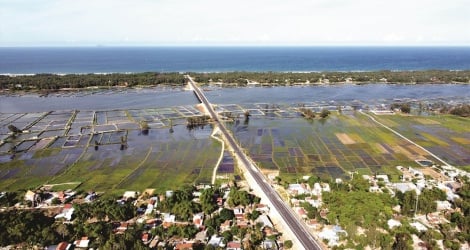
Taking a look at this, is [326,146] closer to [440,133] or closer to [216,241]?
[440,133]

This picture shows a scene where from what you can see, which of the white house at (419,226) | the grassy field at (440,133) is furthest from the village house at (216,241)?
the grassy field at (440,133)

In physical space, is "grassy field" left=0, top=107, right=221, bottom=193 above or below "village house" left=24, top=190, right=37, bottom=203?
above

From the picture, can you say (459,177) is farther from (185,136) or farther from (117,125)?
(117,125)

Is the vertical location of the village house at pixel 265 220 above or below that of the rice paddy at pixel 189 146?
below

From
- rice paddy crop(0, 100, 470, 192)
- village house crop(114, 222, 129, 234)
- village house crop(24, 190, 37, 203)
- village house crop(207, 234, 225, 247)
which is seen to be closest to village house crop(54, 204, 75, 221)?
village house crop(24, 190, 37, 203)

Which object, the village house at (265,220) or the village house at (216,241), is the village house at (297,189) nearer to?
the village house at (265,220)

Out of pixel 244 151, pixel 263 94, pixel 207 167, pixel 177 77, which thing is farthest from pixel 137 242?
pixel 177 77

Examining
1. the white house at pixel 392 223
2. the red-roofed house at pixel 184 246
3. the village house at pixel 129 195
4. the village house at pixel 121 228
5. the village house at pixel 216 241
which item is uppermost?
the village house at pixel 129 195

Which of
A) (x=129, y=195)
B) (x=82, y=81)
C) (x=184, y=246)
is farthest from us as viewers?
(x=82, y=81)

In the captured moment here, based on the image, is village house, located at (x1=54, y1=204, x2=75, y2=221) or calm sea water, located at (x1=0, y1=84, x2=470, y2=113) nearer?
village house, located at (x1=54, y1=204, x2=75, y2=221)

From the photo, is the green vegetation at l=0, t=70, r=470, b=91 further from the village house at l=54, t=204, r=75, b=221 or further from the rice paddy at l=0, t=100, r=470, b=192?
the village house at l=54, t=204, r=75, b=221

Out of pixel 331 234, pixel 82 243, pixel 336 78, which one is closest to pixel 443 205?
pixel 331 234
